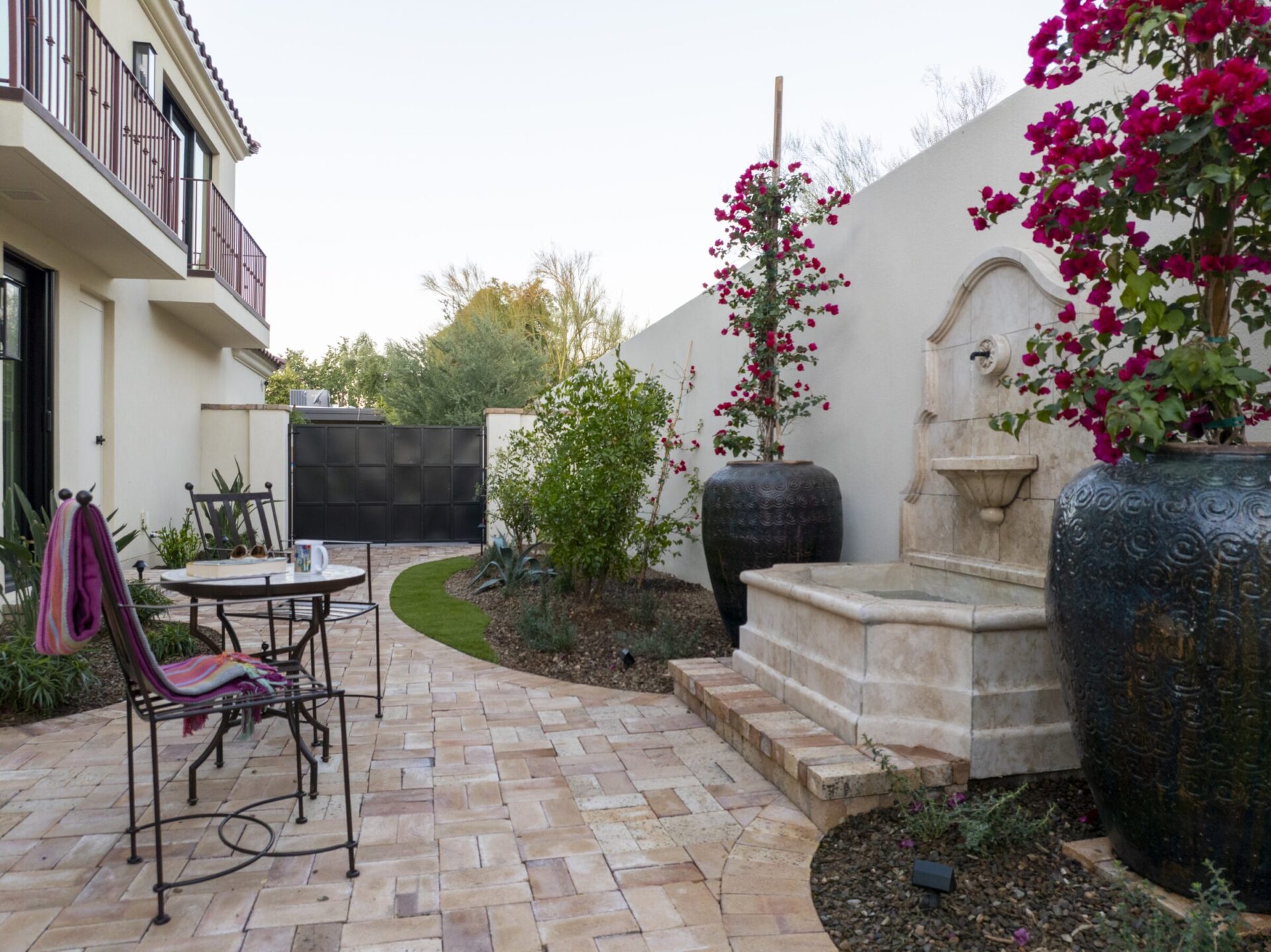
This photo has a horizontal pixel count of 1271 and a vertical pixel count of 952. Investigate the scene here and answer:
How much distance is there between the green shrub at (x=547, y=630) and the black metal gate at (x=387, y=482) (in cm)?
587

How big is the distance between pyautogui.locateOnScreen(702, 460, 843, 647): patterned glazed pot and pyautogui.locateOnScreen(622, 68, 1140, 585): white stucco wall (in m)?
0.28

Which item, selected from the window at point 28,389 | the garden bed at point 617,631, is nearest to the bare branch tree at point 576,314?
the garden bed at point 617,631

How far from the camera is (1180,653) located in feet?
5.96

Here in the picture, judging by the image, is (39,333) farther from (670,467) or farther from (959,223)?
(959,223)

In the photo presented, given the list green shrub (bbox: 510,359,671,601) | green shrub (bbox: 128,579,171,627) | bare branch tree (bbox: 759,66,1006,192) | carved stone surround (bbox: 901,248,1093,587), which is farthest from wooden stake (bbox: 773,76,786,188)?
bare branch tree (bbox: 759,66,1006,192)

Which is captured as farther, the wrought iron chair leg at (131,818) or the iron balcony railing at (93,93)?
the iron balcony railing at (93,93)

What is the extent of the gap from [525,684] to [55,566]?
256 centimetres

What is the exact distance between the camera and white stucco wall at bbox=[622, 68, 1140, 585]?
12.6ft

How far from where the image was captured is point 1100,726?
2.02 m

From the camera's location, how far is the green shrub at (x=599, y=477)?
575 centimetres

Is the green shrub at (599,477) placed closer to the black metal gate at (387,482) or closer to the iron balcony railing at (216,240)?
the iron balcony railing at (216,240)

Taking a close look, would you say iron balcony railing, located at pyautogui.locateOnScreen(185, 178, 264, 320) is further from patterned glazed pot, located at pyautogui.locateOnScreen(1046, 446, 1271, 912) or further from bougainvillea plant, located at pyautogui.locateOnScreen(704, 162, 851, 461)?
patterned glazed pot, located at pyautogui.locateOnScreen(1046, 446, 1271, 912)

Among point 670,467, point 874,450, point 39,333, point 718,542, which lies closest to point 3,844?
point 718,542

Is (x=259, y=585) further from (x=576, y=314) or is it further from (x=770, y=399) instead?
(x=576, y=314)
